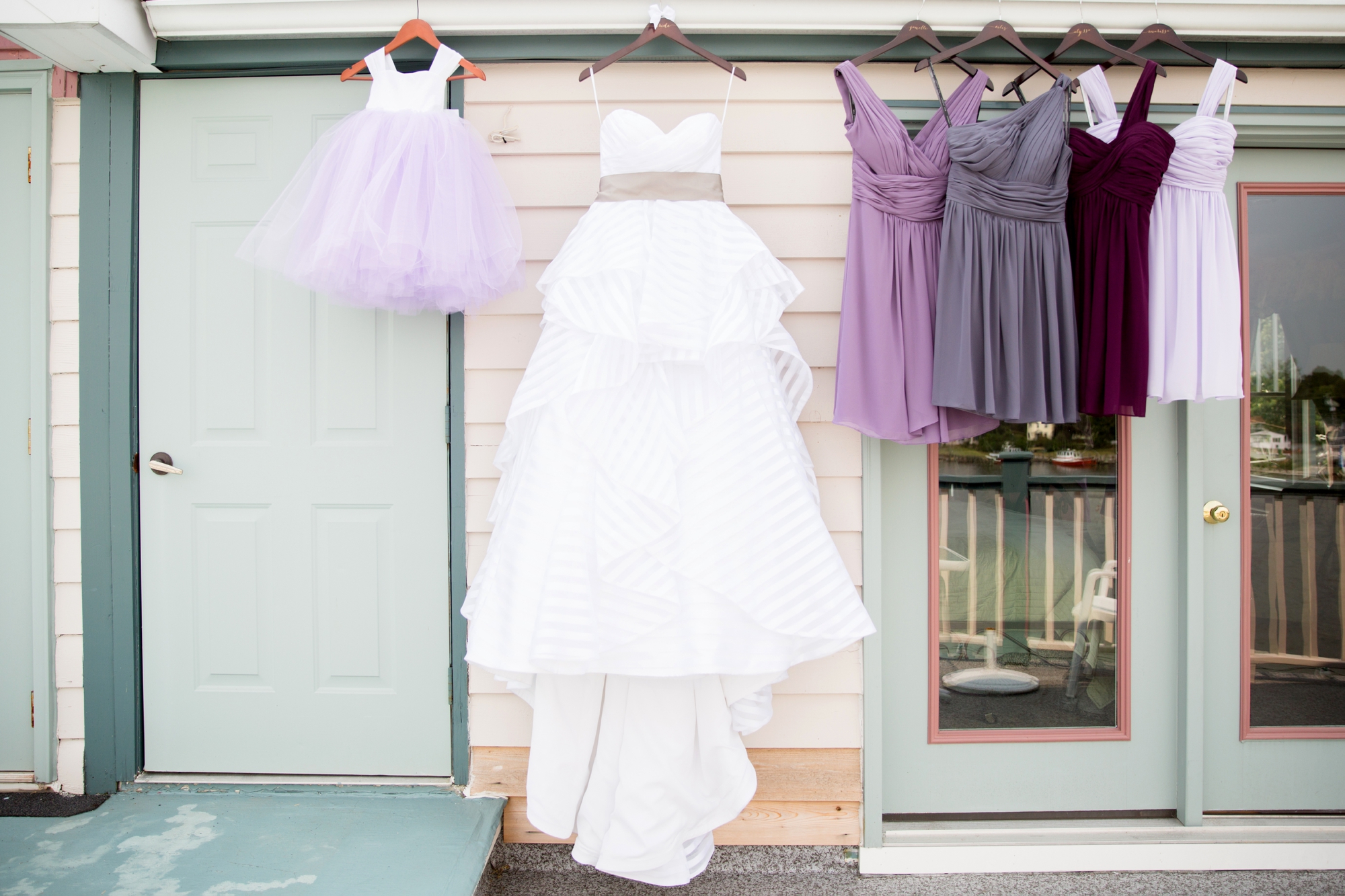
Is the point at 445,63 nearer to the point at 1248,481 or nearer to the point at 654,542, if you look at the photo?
the point at 654,542

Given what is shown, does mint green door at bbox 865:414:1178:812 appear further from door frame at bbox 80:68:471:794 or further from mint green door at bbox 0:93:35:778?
mint green door at bbox 0:93:35:778

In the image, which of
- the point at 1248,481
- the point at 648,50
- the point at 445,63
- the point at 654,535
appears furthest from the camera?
the point at 1248,481

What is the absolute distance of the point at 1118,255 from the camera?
1.70m

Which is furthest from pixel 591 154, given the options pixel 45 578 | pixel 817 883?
pixel 817 883

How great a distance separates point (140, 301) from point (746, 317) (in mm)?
1773

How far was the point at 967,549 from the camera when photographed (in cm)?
204

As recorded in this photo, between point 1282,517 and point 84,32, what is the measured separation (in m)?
3.58

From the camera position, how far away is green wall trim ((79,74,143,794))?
1952 millimetres

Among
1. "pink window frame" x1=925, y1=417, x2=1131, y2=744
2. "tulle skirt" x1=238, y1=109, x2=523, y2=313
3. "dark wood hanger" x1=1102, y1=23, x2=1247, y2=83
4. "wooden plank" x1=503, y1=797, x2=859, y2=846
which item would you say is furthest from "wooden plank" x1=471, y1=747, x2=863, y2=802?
"dark wood hanger" x1=1102, y1=23, x2=1247, y2=83

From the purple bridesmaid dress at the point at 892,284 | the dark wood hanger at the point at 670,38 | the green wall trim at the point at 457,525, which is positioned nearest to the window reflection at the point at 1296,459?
the purple bridesmaid dress at the point at 892,284

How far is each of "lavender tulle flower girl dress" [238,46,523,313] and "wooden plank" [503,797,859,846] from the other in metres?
1.46

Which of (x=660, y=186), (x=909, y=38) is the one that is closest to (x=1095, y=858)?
(x=660, y=186)

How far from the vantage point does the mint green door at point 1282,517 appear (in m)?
2.01

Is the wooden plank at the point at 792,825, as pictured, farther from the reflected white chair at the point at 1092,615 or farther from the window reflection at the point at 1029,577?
the reflected white chair at the point at 1092,615
